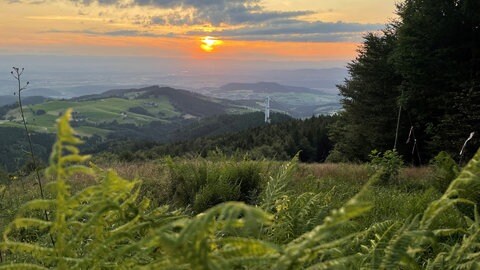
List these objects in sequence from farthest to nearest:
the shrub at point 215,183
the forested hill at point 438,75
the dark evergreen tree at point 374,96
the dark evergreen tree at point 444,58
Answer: the dark evergreen tree at point 374,96, the dark evergreen tree at point 444,58, the forested hill at point 438,75, the shrub at point 215,183

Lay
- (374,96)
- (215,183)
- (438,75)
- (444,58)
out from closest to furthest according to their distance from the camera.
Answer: (215,183) < (444,58) < (438,75) < (374,96)

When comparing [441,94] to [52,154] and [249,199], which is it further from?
[52,154]

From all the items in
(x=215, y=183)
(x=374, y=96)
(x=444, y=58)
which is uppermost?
(x=444, y=58)

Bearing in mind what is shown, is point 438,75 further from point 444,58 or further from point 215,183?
point 215,183

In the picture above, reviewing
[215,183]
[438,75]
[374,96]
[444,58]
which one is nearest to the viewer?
[215,183]

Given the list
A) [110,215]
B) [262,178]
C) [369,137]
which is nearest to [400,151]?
[369,137]

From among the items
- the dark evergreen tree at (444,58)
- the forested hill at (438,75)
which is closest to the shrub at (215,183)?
the forested hill at (438,75)

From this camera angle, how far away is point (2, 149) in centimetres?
8500

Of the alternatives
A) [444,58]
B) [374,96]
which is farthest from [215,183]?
[374,96]

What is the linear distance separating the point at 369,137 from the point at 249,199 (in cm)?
2660

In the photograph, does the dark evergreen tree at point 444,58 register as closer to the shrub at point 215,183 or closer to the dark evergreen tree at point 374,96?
the dark evergreen tree at point 374,96

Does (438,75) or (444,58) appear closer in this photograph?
(444,58)

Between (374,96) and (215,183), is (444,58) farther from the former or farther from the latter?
(215,183)

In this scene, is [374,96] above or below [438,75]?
below
